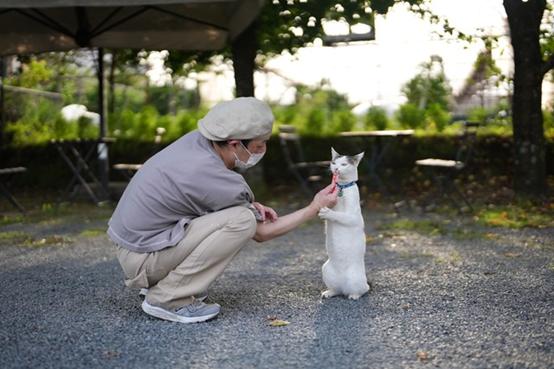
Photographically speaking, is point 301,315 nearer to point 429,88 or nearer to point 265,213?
point 265,213

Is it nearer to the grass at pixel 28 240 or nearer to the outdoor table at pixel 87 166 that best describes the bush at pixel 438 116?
the outdoor table at pixel 87 166

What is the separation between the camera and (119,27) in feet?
27.9

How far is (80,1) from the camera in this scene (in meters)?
5.96

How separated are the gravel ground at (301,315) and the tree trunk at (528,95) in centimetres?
288

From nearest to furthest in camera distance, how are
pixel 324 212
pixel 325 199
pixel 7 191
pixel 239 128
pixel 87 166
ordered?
1. pixel 239 128
2. pixel 325 199
3. pixel 324 212
4. pixel 7 191
5. pixel 87 166

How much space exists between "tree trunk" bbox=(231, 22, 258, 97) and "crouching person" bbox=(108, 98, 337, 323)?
5477mm

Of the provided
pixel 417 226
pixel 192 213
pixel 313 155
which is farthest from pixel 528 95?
pixel 192 213

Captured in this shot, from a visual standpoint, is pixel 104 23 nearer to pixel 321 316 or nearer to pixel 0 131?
pixel 0 131

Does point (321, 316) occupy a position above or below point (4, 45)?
below

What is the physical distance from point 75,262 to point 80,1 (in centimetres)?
214

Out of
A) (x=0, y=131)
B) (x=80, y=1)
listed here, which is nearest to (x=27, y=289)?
(x=80, y=1)

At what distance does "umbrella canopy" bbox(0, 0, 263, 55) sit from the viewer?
7.93 meters

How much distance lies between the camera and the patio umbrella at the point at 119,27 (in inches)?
312

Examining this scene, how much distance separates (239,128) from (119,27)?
5.41 metres
